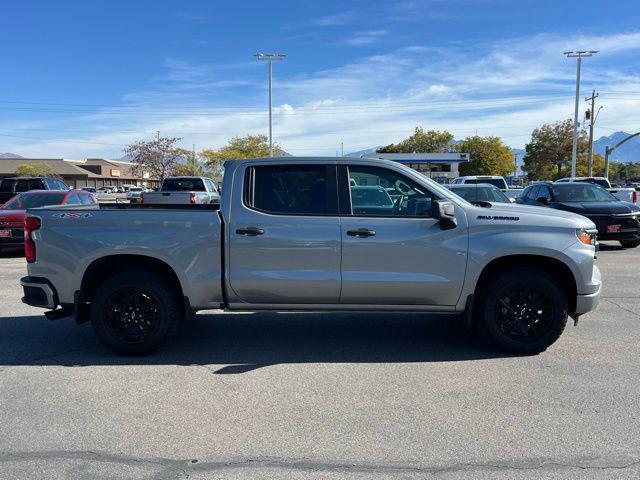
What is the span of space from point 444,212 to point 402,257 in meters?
0.58

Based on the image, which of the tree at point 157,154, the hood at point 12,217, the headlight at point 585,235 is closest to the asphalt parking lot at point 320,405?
the headlight at point 585,235

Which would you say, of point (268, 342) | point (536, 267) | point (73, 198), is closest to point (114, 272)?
point (268, 342)

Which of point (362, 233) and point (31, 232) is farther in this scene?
point (31, 232)

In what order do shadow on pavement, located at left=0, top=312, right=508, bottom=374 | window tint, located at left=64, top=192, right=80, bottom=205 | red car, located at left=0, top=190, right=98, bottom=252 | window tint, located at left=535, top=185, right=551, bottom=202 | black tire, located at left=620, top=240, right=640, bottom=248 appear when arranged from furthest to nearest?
window tint, located at left=535, top=185, right=551, bottom=202 → window tint, located at left=64, top=192, right=80, bottom=205 → black tire, located at left=620, top=240, right=640, bottom=248 → red car, located at left=0, top=190, right=98, bottom=252 → shadow on pavement, located at left=0, top=312, right=508, bottom=374

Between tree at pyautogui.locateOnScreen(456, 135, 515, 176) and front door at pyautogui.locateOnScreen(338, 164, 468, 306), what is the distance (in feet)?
252

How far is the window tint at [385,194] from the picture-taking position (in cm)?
524

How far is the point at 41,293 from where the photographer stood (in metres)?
5.27

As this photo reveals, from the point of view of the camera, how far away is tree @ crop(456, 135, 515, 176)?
7856cm

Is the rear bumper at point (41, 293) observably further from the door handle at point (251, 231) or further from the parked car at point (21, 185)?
the parked car at point (21, 185)

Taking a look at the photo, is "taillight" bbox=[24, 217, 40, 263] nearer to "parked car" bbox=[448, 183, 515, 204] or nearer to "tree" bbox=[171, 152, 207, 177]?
"parked car" bbox=[448, 183, 515, 204]

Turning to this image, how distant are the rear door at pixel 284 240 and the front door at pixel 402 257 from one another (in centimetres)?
15

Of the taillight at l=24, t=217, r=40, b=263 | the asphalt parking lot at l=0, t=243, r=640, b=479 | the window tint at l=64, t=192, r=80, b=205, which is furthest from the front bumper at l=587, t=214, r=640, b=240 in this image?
the window tint at l=64, t=192, r=80, b=205

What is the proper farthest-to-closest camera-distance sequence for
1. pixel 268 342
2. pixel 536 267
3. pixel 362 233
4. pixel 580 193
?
pixel 580 193
pixel 268 342
pixel 536 267
pixel 362 233

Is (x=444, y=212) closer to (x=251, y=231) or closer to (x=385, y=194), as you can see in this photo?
(x=385, y=194)
